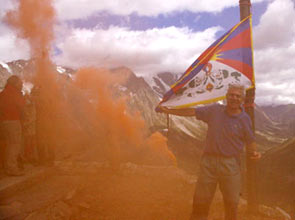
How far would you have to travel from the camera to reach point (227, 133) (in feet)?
11.6

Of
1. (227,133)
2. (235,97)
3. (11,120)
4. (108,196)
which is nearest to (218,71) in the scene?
(235,97)

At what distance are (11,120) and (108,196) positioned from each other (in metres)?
2.95

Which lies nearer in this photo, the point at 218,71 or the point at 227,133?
the point at 227,133

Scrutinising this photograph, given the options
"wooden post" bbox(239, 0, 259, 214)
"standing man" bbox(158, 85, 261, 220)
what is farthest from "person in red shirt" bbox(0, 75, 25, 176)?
"wooden post" bbox(239, 0, 259, 214)

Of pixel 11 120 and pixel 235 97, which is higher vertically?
pixel 235 97

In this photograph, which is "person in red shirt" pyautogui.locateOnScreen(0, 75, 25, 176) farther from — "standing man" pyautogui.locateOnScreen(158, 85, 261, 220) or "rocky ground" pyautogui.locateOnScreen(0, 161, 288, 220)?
"standing man" pyautogui.locateOnScreen(158, 85, 261, 220)

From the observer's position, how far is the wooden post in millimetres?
4949

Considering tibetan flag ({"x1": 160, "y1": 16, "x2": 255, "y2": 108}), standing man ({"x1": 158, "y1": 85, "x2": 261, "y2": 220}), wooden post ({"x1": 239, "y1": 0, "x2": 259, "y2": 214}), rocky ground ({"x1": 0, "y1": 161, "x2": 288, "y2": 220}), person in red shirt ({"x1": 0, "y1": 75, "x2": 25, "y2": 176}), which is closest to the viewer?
standing man ({"x1": 158, "y1": 85, "x2": 261, "y2": 220})

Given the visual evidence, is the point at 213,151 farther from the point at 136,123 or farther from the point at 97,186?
the point at 136,123

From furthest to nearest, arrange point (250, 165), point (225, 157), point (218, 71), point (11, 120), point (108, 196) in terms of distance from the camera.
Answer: point (108, 196)
point (11, 120)
point (250, 165)
point (218, 71)
point (225, 157)

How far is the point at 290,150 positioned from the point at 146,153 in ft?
172

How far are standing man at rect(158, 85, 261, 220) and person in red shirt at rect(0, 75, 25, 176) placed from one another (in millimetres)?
4480

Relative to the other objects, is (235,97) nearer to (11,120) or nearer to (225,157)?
(225,157)

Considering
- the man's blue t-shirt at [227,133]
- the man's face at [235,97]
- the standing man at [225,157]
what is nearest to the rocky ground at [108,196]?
the standing man at [225,157]
